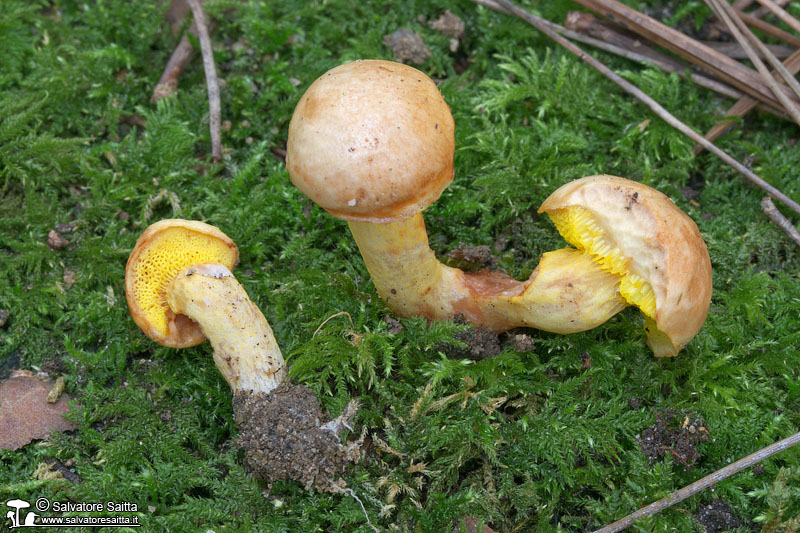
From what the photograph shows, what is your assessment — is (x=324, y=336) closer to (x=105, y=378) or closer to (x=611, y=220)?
(x=105, y=378)

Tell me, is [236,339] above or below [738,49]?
below

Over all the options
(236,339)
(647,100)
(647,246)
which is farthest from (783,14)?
(236,339)

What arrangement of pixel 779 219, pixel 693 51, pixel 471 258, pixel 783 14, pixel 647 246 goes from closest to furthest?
pixel 647 246 → pixel 471 258 → pixel 779 219 → pixel 783 14 → pixel 693 51

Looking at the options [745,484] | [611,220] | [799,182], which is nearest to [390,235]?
[611,220]

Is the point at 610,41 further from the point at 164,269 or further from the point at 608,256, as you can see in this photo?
the point at 164,269

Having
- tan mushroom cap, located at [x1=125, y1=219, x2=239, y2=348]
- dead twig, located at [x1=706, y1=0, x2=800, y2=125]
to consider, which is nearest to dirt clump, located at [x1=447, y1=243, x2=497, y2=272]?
tan mushroom cap, located at [x1=125, y1=219, x2=239, y2=348]

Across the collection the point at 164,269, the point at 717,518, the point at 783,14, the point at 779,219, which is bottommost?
the point at 717,518
